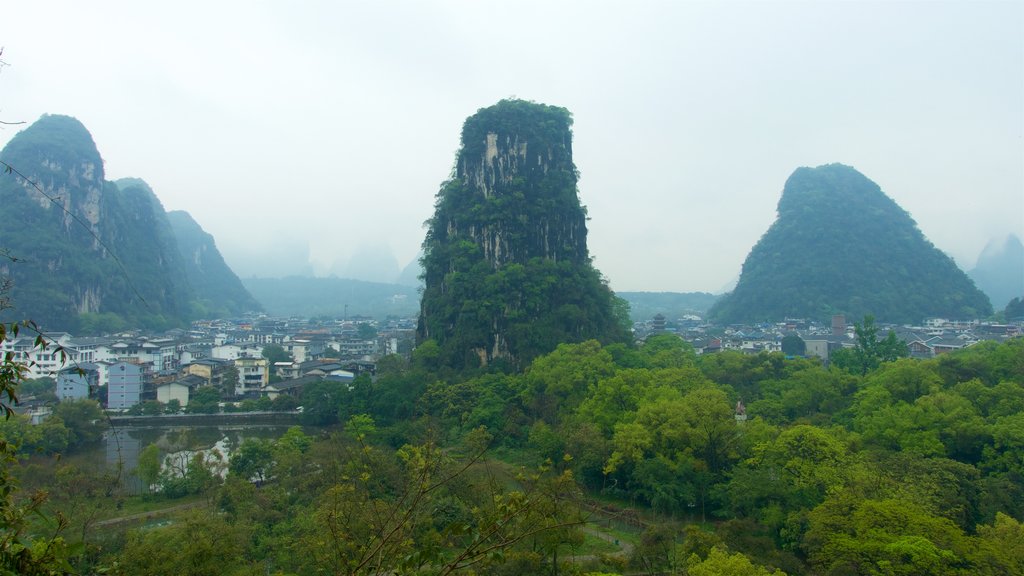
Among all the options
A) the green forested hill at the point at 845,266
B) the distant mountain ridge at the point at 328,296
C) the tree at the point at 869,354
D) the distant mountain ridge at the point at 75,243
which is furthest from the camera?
the distant mountain ridge at the point at 328,296

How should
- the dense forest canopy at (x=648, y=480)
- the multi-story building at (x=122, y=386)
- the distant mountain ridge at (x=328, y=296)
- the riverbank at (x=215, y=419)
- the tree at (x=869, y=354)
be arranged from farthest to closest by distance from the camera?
the distant mountain ridge at (x=328, y=296), the multi-story building at (x=122, y=386), the riverbank at (x=215, y=419), the tree at (x=869, y=354), the dense forest canopy at (x=648, y=480)

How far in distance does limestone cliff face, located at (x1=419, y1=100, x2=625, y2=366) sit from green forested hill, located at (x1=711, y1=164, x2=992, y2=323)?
1334 inches

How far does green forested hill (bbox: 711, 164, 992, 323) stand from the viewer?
5528cm

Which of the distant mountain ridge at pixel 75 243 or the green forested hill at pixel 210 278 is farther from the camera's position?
the green forested hill at pixel 210 278

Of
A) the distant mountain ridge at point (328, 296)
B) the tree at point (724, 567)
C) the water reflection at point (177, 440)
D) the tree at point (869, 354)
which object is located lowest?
the water reflection at point (177, 440)

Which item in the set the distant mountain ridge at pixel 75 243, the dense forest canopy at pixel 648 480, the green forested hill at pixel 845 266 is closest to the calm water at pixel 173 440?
the dense forest canopy at pixel 648 480

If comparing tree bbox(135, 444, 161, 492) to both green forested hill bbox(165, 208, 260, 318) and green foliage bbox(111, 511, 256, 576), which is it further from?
green forested hill bbox(165, 208, 260, 318)

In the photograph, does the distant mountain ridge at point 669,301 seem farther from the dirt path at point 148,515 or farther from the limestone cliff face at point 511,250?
the dirt path at point 148,515

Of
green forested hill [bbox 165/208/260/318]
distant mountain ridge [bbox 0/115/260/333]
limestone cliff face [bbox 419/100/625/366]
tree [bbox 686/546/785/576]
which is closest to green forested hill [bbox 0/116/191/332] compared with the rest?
distant mountain ridge [bbox 0/115/260/333]

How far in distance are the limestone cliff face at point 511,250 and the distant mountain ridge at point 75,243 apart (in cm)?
2707

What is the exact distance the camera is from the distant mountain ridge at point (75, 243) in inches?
1866

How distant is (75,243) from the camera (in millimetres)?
52844

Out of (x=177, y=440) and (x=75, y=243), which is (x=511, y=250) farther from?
(x=75, y=243)

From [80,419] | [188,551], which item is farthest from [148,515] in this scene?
[80,419]
